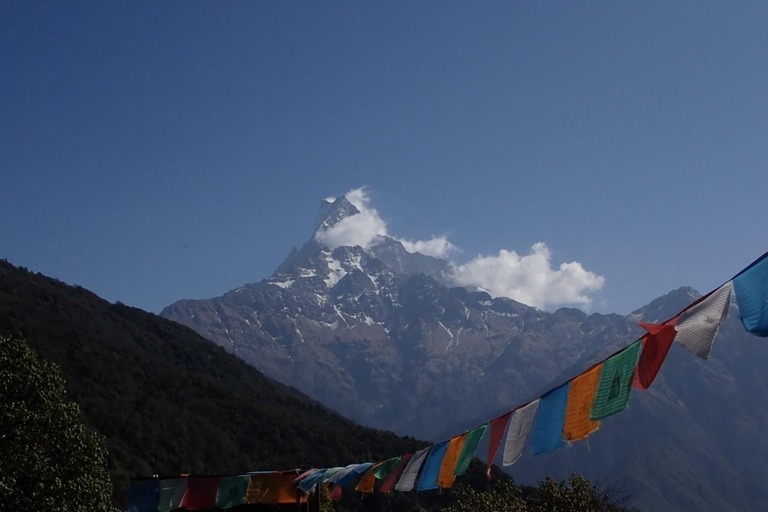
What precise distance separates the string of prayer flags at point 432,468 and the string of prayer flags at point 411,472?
18 cm

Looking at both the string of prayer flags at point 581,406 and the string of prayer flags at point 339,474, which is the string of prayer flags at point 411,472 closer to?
the string of prayer flags at point 339,474

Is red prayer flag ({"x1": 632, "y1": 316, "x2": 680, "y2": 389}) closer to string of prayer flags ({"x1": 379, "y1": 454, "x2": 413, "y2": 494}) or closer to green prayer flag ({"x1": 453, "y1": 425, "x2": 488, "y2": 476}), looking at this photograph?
green prayer flag ({"x1": 453, "y1": 425, "x2": 488, "y2": 476})

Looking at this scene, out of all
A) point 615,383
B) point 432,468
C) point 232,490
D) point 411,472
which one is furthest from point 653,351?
point 232,490

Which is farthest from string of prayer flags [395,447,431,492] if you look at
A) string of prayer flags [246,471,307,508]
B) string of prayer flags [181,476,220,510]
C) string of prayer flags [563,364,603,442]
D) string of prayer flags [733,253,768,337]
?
string of prayer flags [733,253,768,337]

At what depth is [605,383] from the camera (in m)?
7.71

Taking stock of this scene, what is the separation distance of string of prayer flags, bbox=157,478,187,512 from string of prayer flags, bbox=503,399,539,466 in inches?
471

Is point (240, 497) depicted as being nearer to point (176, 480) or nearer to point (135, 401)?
point (176, 480)

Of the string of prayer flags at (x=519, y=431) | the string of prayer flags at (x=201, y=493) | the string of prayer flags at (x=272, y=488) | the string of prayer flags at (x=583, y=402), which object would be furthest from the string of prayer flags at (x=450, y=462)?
the string of prayer flags at (x=201, y=493)

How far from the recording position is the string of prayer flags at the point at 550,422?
27.8 ft

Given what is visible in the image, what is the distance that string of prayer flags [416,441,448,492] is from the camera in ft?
39.4

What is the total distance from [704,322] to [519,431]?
3718mm

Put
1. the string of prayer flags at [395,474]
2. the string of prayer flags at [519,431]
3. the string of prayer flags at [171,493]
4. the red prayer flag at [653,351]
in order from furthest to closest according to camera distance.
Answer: the string of prayer flags at [171,493]
the string of prayer flags at [395,474]
the string of prayer flags at [519,431]
the red prayer flag at [653,351]

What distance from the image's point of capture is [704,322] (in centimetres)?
630

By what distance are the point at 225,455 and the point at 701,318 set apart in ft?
199
